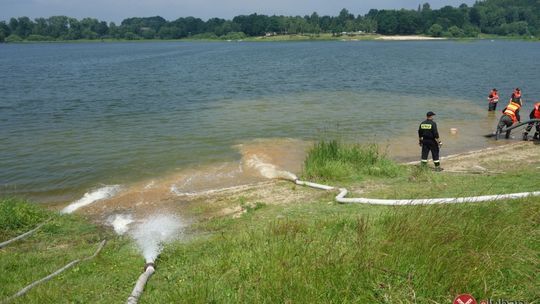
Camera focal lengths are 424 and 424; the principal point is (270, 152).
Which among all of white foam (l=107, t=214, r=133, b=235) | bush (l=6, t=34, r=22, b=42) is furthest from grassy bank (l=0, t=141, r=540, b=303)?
bush (l=6, t=34, r=22, b=42)

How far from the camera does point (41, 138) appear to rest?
2030cm

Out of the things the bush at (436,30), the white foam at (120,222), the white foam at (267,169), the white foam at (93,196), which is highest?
the bush at (436,30)

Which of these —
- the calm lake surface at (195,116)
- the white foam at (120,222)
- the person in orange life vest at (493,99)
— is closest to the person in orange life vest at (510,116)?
the calm lake surface at (195,116)

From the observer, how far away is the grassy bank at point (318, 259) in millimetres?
5129

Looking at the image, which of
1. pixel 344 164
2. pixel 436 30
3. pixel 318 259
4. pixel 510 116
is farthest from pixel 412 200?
pixel 436 30

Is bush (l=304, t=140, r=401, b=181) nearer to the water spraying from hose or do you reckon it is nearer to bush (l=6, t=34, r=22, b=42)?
the water spraying from hose

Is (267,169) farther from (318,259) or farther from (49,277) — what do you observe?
(318,259)

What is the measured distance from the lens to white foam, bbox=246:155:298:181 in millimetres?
13978

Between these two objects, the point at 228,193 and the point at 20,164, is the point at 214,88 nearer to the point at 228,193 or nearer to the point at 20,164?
the point at 20,164

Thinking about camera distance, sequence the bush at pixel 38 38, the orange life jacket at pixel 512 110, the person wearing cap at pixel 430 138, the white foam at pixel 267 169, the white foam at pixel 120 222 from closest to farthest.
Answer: the white foam at pixel 120 222
the person wearing cap at pixel 430 138
the white foam at pixel 267 169
the orange life jacket at pixel 512 110
the bush at pixel 38 38

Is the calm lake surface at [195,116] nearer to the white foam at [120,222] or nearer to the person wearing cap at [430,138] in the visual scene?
the person wearing cap at [430,138]

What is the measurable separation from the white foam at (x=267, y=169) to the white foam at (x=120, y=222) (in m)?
4.91

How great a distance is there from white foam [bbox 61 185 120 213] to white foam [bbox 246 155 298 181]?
4.81 meters

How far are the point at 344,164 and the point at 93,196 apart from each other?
786cm
